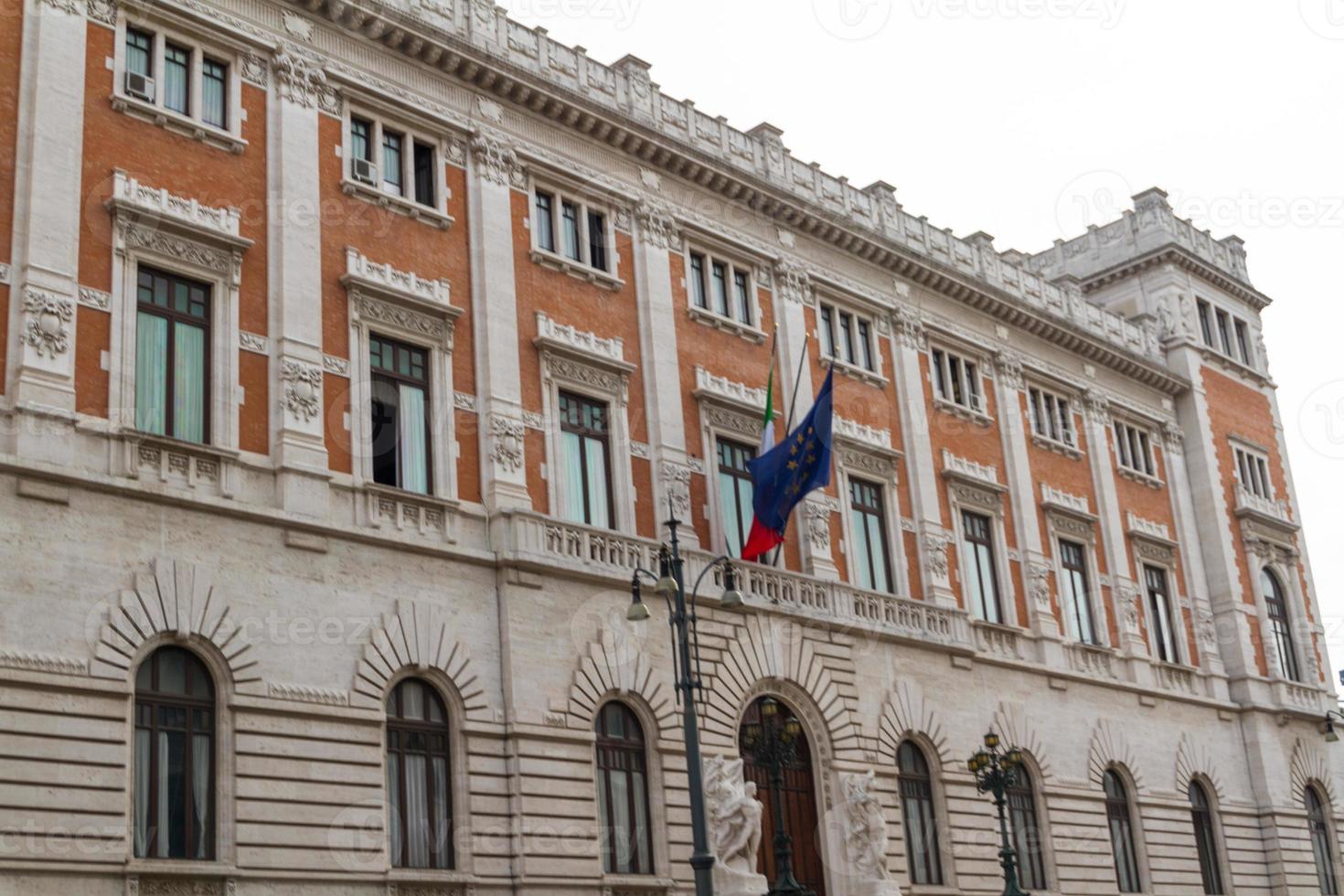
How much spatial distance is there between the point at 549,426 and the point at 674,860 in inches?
302

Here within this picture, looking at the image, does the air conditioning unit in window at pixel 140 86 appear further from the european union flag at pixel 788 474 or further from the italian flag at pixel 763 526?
the european union flag at pixel 788 474

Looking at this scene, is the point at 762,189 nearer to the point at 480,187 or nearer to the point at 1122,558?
the point at 480,187

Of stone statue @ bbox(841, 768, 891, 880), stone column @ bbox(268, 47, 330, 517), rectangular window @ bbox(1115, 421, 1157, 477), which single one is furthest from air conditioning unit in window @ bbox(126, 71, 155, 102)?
rectangular window @ bbox(1115, 421, 1157, 477)

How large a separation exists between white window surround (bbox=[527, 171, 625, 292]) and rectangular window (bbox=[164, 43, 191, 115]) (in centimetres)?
668

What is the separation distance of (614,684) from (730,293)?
977 centimetres

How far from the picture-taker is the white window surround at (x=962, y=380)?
1491 inches

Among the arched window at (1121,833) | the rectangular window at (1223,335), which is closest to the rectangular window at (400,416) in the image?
the arched window at (1121,833)

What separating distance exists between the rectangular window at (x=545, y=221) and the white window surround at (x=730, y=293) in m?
3.34

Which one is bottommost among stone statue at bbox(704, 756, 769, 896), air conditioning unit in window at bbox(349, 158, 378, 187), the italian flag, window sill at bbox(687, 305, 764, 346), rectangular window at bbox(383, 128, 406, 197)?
stone statue at bbox(704, 756, 769, 896)

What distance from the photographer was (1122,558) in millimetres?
41781

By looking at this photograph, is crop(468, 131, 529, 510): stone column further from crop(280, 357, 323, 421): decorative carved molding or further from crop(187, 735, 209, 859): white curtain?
crop(187, 735, 209, 859): white curtain

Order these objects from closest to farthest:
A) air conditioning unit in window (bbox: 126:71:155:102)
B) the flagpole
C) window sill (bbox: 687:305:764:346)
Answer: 1. air conditioning unit in window (bbox: 126:71:155:102)
2. the flagpole
3. window sill (bbox: 687:305:764:346)

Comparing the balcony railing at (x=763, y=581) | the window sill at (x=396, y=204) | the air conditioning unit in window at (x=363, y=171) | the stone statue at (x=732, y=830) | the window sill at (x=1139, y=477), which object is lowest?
the stone statue at (x=732, y=830)

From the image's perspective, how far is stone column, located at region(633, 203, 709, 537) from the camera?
30.0m
